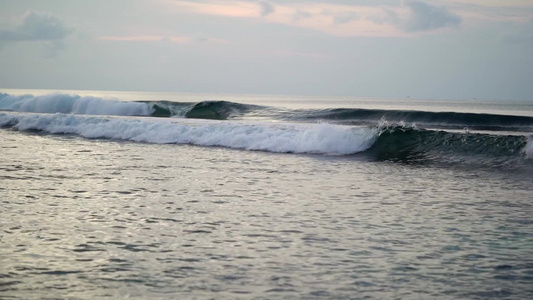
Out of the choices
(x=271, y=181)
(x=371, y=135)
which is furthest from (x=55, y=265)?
(x=371, y=135)

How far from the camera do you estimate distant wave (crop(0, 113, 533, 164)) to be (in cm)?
1683

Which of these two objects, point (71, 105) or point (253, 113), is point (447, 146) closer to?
point (253, 113)

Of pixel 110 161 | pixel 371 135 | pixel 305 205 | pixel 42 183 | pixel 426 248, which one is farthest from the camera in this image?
pixel 371 135

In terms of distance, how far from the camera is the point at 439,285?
5133mm

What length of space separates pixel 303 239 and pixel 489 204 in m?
4.00

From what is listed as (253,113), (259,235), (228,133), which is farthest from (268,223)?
(253,113)

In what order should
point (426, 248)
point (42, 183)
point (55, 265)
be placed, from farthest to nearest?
point (42, 183) < point (426, 248) < point (55, 265)

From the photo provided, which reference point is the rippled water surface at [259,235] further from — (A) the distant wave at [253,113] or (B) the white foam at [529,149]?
(A) the distant wave at [253,113]

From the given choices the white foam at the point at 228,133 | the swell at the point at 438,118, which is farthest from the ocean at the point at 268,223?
the swell at the point at 438,118

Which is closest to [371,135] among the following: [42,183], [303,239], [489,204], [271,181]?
[271,181]

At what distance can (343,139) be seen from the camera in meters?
19.0

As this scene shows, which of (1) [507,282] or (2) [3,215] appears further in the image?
(2) [3,215]

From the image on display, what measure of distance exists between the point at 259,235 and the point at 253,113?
3104 cm

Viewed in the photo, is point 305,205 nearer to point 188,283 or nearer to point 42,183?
point 188,283
